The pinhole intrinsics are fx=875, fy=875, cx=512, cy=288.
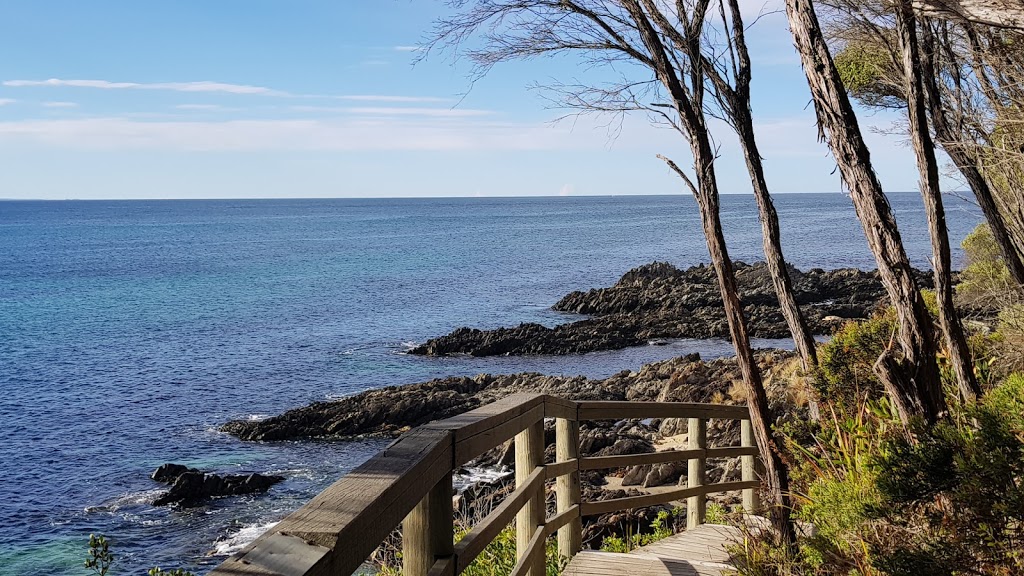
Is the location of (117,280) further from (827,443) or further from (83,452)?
(827,443)

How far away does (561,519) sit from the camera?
4270 millimetres

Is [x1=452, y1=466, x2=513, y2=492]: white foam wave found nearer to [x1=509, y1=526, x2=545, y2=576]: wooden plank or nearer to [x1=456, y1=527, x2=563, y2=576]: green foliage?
[x1=456, y1=527, x2=563, y2=576]: green foliage

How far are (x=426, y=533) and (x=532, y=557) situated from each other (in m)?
1.49

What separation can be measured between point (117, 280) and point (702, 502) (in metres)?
66.9

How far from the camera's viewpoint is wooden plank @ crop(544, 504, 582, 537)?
13.1 feet

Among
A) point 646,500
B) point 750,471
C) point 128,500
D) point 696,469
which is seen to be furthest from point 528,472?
point 128,500

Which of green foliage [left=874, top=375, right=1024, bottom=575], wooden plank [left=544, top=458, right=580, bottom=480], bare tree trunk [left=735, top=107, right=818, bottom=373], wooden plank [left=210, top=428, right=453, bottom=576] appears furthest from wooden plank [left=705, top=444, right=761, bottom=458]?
wooden plank [left=210, top=428, right=453, bottom=576]

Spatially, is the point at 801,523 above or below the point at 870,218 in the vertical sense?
below

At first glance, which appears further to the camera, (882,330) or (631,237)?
(631,237)

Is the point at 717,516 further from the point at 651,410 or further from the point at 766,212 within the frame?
the point at 766,212

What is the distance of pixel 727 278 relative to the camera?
5.61 m

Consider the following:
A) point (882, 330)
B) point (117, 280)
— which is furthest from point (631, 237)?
point (882, 330)

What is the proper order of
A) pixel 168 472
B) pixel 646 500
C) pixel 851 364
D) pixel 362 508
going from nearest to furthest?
pixel 362 508, pixel 646 500, pixel 851 364, pixel 168 472

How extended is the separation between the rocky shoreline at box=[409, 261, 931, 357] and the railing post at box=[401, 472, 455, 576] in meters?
29.6
